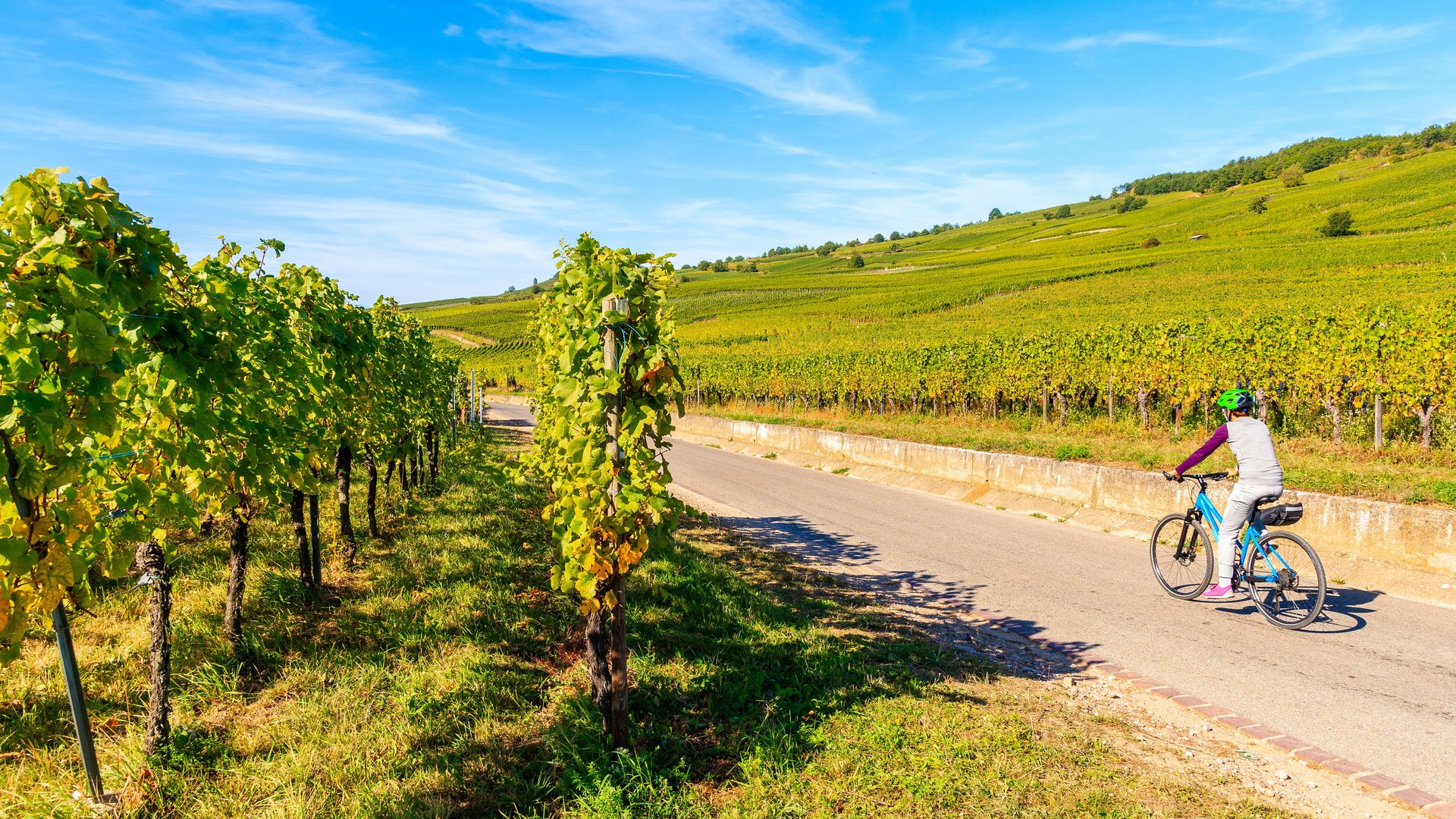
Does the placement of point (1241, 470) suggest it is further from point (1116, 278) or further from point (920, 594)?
point (1116, 278)

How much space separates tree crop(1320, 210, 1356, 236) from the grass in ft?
248

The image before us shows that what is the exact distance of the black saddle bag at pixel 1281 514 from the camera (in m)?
6.07

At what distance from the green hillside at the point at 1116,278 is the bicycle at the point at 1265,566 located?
12.6 m

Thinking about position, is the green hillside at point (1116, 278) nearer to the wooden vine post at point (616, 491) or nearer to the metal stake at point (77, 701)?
the wooden vine post at point (616, 491)

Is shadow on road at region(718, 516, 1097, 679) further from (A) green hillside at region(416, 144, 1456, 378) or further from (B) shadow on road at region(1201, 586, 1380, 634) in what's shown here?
(A) green hillside at region(416, 144, 1456, 378)

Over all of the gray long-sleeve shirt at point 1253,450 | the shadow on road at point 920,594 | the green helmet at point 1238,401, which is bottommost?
the shadow on road at point 920,594

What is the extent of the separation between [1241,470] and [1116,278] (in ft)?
199

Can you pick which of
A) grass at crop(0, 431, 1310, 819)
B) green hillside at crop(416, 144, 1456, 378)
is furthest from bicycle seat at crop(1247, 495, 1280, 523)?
green hillside at crop(416, 144, 1456, 378)

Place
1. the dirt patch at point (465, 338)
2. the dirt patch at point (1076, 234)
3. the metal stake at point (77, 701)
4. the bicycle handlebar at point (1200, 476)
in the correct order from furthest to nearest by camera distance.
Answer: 1. the dirt patch at point (1076, 234)
2. the dirt patch at point (465, 338)
3. the bicycle handlebar at point (1200, 476)
4. the metal stake at point (77, 701)

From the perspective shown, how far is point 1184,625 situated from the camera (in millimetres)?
6254

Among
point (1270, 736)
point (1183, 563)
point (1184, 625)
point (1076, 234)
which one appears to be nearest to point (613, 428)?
point (1270, 736)

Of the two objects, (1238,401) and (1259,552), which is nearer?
(1259,552)

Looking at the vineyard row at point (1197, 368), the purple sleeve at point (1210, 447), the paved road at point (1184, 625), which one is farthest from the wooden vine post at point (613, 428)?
the vineyard row at point (1197, 368)

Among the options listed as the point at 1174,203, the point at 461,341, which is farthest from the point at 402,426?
the point at 1174,203
